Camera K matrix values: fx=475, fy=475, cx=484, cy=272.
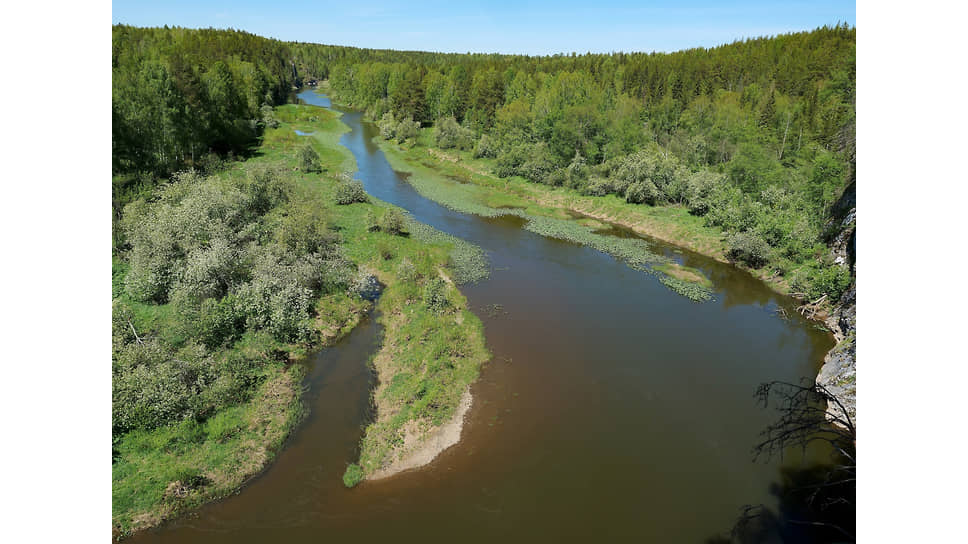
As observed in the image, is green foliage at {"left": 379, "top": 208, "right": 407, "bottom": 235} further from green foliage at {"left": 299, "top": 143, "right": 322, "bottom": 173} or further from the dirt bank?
green foliage at {"left": 299, "top": 143, "right": 322, "bottom": 173}

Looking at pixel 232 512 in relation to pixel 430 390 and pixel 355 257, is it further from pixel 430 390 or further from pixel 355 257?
pixel 355 257

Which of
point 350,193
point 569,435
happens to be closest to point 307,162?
point 350,193

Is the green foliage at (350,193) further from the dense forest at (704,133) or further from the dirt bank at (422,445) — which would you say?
the dirt bank at (422,445)

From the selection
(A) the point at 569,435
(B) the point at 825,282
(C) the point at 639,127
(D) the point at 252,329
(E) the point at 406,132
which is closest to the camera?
(A) the point at 569,435

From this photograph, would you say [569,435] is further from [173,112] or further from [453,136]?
[453,136]

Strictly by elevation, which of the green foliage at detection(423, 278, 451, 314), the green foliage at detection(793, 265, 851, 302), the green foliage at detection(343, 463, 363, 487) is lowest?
the green foliage at detection(343, 463, 363, 487)

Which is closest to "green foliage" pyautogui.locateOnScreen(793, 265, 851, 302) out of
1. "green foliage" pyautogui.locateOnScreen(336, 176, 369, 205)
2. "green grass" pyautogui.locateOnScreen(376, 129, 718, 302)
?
"green grass" pyautogui.locateOnScreen(376, 129, 718, 302)
